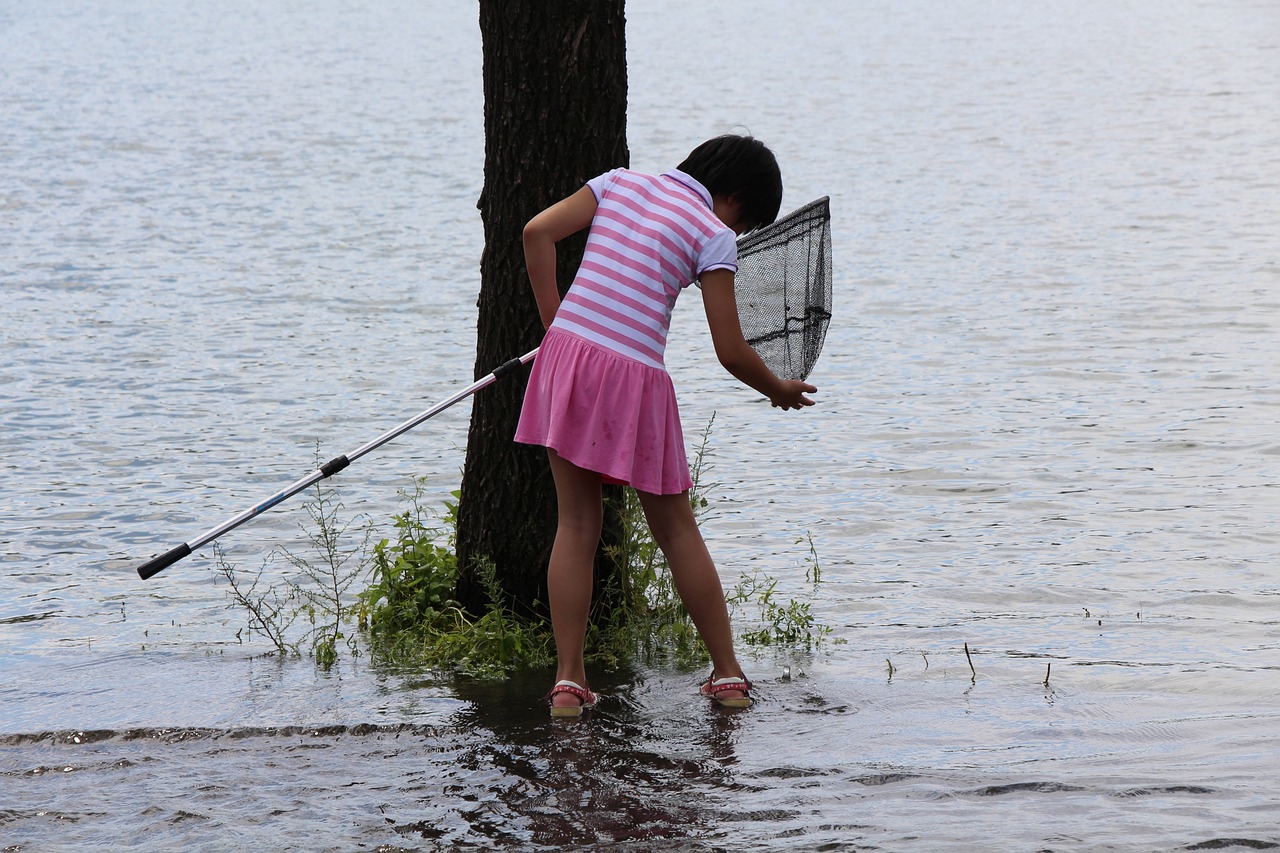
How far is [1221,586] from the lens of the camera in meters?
6.33

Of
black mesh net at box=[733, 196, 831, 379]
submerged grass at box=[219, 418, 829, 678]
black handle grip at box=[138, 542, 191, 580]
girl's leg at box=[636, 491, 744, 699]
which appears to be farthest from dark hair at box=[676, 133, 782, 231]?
black handle grip at box=[138, 542, 191, 580]

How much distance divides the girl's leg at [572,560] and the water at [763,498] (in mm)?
241

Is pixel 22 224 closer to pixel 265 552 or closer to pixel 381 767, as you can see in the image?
pixel 265 552

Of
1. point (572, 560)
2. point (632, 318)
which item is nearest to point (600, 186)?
point (632, 318)

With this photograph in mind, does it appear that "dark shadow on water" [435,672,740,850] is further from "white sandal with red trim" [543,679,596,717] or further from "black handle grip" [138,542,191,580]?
"black handle grip" [138,542,191,580]

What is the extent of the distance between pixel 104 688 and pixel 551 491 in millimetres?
1721

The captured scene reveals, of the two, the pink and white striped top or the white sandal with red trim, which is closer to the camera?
the pink and white striped top

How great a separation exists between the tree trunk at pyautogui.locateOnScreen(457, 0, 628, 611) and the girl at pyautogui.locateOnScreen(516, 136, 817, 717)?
70cm

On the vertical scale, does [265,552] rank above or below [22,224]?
below

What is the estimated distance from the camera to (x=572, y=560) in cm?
468

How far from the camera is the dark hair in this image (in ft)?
14.9

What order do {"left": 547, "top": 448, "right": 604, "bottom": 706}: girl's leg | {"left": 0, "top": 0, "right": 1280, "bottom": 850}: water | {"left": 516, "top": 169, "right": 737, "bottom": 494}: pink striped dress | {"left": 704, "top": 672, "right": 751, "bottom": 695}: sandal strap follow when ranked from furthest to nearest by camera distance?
{"left": 704, "top": 672, "right": 751, "bottom": 695}: sandal strap, {"left": 547, "top": 448, "right": 604, "bottom": 706}: girl's leg, {"left": 516, "top": 169, "right": 737, "bottom": 494}: pink striped dress, {"left": 0, "top": 0, "right": 1280, "bottom": 850}: water

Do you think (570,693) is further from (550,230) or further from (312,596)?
(312,596)

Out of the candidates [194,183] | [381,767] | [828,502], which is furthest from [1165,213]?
[381,767]
